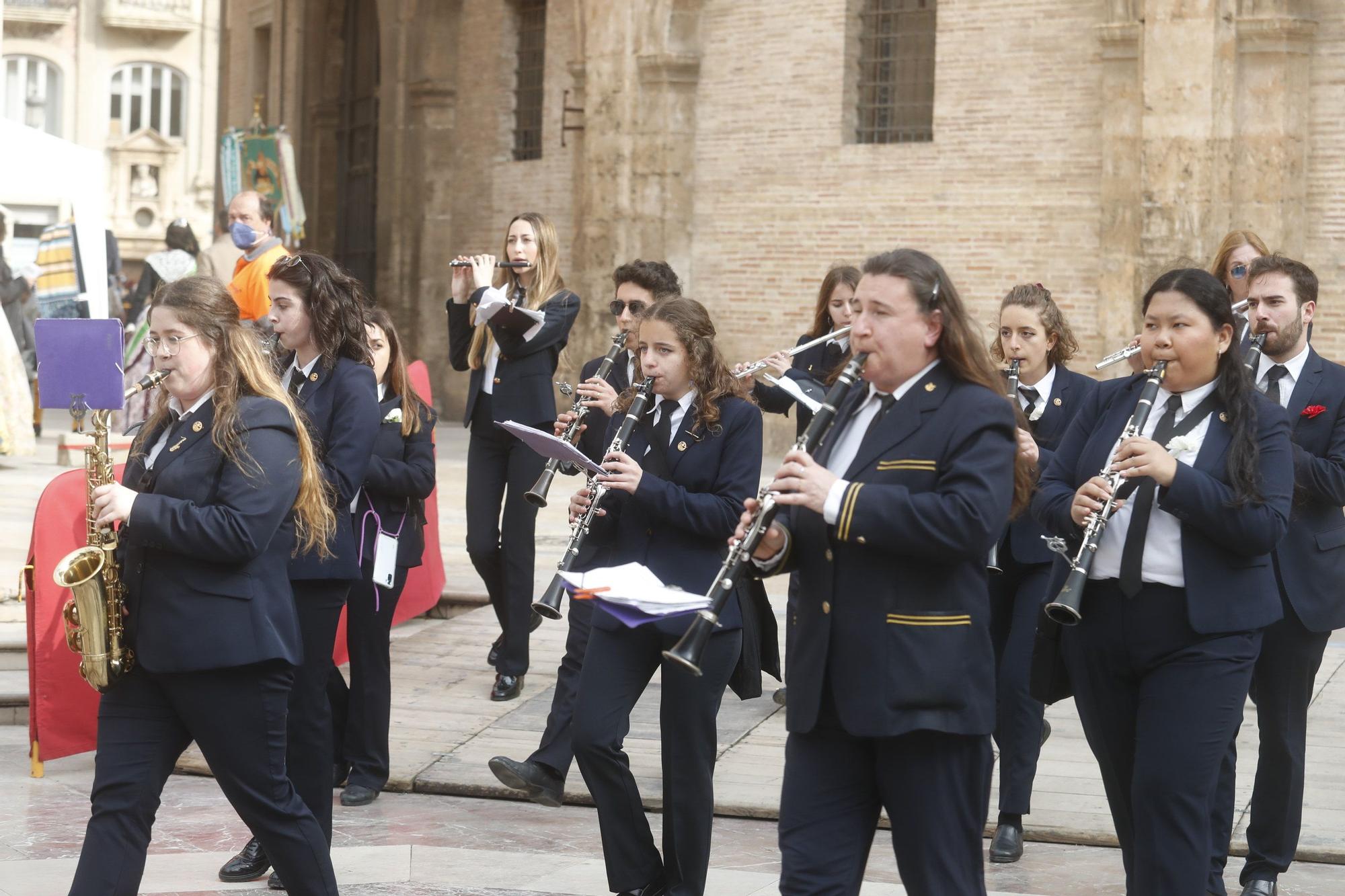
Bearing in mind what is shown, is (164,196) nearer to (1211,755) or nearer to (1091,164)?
(1091,164)

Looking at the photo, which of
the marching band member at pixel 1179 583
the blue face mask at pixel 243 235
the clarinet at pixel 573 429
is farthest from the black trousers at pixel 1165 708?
the blue face mask at pixel 243 235

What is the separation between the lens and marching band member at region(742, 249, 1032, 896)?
12.9ft

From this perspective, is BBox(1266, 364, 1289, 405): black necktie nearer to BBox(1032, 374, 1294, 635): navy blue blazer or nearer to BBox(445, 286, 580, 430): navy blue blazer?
BBox(1032, 374, 1294, 635): navy blue blazer

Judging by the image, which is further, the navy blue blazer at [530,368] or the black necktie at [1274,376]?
the navy blue blazer at [530,368]

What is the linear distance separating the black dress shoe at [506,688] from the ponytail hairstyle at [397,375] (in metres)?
1.88

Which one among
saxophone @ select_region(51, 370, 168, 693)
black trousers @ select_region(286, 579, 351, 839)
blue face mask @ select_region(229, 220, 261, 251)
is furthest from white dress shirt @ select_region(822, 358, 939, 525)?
blue face mask @ select_region(229, 220, 261, 251)

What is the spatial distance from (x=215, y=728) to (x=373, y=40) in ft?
82.6

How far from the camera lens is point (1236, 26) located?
1534 cm

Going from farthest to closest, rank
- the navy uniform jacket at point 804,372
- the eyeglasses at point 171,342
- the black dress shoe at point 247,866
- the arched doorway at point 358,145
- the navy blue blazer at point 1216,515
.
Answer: the arched doorway at point 358,145 → the navy uniform jacket at point 804,372 → the black dress shoe at point 247,866 → the eyeglasses at point 171,342 → the navy blue blazer at point 1216,515

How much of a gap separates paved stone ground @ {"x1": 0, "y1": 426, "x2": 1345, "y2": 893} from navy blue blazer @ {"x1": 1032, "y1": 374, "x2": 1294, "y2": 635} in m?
1.68

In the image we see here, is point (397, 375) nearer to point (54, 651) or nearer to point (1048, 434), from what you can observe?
point (54, 651)

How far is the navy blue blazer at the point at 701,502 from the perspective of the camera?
5.40 meters

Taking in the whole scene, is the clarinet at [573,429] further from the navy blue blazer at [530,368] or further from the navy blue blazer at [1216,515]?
the navy blue blazer at [1216,515]

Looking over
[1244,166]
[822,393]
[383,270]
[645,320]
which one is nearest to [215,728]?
[645,320]
